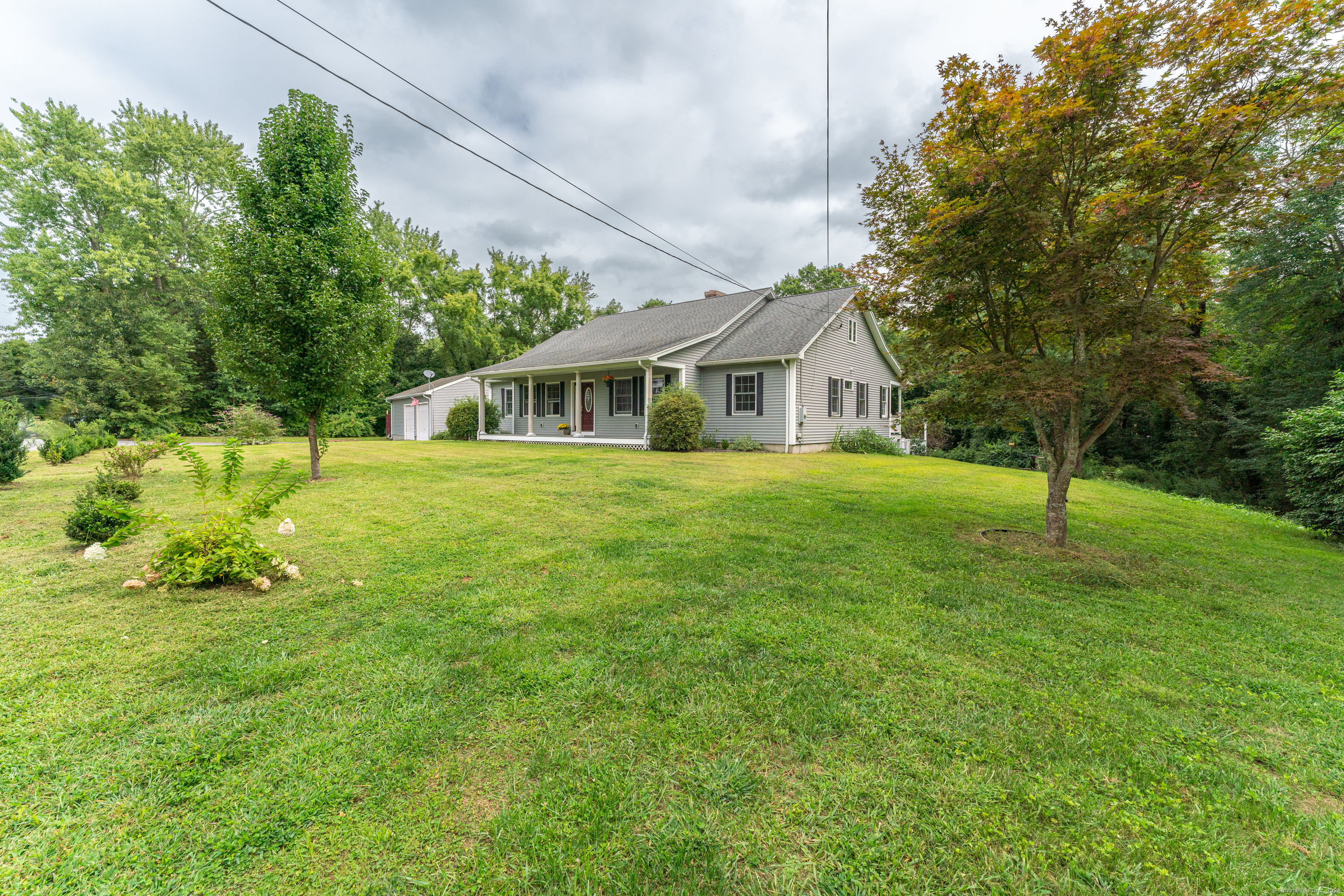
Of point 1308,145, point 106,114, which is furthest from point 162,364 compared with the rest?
point 1308,145

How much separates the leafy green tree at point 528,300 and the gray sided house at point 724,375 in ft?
40.3

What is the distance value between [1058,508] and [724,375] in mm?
11534

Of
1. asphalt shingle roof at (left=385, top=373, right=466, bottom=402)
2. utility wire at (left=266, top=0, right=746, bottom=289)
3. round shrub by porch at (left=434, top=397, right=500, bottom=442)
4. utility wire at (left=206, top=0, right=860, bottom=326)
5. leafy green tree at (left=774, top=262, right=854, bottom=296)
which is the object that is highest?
leafy green tree at (left=774, top=262, right=854, bottom=296)

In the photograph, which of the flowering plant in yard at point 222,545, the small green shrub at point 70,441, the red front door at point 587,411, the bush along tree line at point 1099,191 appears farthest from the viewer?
the red front door at point 587,411

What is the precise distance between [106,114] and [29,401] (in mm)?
13045

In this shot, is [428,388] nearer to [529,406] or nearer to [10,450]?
[529,406]

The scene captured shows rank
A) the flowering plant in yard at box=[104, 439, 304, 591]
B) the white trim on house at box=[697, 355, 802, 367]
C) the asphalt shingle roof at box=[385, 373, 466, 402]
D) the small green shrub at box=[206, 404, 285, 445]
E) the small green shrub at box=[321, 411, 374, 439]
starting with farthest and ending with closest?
1. the small green shrub at box=[321, 411, 374, 439]
2. the asphalt shingle roof at box=[385, 373, 466, 402]
3. the small green shrub at box=[206, 404, 285, 445]
4. the white trim on house at box=[697, 355, 802, 367]
5. the flowering plant in yard at box=[104, 439, 304, 591]

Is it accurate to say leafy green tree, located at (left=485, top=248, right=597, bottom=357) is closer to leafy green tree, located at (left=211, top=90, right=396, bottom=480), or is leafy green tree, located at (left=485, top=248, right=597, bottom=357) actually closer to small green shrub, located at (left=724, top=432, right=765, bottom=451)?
small green shrub, located at (left=724, top=432, right=765, bottom=451)

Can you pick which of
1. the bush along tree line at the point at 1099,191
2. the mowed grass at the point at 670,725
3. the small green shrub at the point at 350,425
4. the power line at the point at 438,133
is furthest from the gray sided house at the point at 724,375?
the mowed grass at the point at 670,725

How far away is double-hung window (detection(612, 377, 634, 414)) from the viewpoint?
16484 millimetres

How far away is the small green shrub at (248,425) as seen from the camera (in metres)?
17.7

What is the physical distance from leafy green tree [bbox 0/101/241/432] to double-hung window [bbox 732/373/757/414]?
71.6 ft

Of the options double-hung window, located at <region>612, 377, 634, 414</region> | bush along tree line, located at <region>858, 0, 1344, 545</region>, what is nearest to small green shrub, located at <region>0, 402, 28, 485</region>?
double-hung window, located at <region>612, 377, 634, 414</region>

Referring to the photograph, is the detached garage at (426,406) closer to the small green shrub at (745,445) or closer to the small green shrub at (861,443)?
the small green shrub at (745,445)
